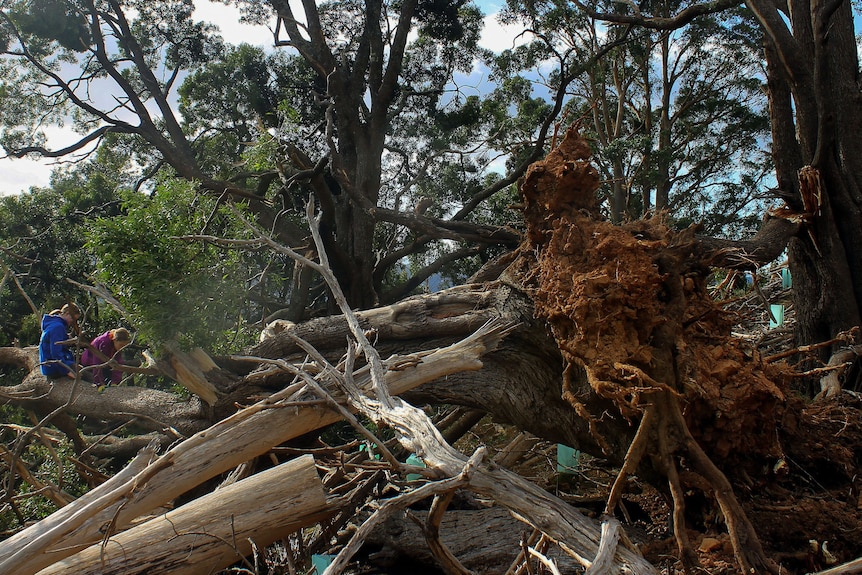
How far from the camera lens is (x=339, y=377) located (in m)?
3.59

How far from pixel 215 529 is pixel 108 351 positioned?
13.9 ft

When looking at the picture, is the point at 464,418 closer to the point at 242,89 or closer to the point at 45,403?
the point at 45,403

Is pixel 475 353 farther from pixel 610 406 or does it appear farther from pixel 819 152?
pixel 819 152

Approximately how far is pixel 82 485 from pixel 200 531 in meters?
3.81

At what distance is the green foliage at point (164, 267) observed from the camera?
14.8ft

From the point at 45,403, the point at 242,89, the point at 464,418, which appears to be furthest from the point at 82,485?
the point at 242,89

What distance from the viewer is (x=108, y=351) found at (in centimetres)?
636

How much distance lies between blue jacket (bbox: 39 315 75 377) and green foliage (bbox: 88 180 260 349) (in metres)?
1.72

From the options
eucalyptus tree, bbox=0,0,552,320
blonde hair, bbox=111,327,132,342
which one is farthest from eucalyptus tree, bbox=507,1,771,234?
blonde hair, bbox=111,327,132,342

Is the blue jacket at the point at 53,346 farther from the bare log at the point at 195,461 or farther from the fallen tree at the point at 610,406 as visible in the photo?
the bare log at the point at 195,461

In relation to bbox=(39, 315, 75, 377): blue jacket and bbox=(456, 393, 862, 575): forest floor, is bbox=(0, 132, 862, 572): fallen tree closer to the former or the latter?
bbox=(456, 393, 862, 575): forest floor

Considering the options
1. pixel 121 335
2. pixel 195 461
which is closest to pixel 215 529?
pixel 195 461

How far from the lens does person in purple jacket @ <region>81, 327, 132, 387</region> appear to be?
5.98 metres

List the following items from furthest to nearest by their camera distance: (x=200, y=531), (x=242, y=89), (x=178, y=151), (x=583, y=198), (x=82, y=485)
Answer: (x=242, y=89) < (x=178, y=151) < (x=82, y=485) < (x=583, y=198) < (x=200, y=531)
